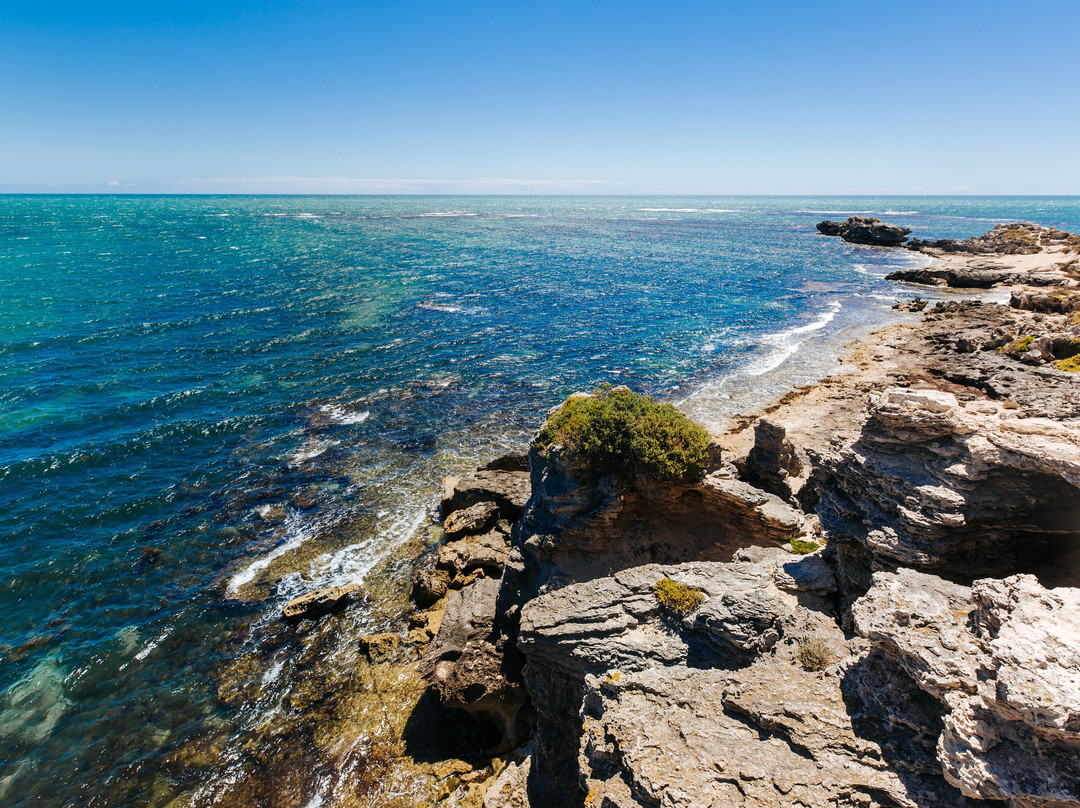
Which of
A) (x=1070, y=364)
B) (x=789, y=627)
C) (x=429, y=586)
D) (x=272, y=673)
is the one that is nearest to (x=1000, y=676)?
(x=789, y=627)

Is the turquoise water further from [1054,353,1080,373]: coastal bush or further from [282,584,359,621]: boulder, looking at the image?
[1054,353,1080,373]: coastal bush

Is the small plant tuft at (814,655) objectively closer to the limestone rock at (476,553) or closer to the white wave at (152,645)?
the limestone rock at (476,553)

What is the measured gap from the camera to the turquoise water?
17.8 metres

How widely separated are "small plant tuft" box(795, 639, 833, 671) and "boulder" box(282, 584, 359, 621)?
55.8ft

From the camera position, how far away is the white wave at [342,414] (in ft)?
113

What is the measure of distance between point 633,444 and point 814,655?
7.87 meters

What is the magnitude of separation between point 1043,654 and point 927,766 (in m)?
2.50

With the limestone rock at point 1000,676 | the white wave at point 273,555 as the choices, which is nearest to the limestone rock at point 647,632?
the limestone rock at point 1000,676

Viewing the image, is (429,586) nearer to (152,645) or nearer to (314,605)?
(314,605)

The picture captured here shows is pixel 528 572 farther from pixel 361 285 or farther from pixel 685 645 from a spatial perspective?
pixel 361 285

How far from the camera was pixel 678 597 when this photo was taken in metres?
12.3

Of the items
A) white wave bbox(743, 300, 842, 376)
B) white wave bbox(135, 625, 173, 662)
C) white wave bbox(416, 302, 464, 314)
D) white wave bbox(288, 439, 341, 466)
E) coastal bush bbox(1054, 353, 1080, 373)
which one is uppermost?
coastal bush bbox(1054, 353, 1080, 373)

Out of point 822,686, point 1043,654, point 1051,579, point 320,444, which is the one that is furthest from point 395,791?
point 320,444

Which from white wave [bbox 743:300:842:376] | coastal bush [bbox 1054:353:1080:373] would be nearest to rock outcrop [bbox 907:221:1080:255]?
white wave [bbox 743:300:842:376]
